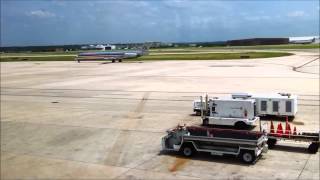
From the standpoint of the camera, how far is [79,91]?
49.3 metres

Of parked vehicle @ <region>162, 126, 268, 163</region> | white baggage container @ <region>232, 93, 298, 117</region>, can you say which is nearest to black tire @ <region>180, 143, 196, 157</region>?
parked vehicle @ <region>162, 126, 268, 163</region>

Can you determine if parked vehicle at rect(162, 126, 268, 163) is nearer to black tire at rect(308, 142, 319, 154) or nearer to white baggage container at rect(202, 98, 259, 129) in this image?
black tire at rect(308, 142, 319, 154)

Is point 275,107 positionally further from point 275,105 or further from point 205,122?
point 205,122

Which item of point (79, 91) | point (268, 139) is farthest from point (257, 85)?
point (268, 139)

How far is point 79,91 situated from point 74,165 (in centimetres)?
3031

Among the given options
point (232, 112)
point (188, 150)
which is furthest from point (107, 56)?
point (188, 150)

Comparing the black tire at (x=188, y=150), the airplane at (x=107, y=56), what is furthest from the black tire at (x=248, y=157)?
the airplane at (x=107, y=56)

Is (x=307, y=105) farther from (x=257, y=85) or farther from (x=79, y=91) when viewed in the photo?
(x=79, y=91)

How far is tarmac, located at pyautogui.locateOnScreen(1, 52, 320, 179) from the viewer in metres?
18.5

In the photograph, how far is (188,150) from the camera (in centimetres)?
2080

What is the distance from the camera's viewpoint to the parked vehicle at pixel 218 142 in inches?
767

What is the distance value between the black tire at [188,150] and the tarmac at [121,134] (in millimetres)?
357

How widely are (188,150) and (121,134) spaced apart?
20.8 feet

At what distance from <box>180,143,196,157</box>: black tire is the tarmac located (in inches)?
14.0
